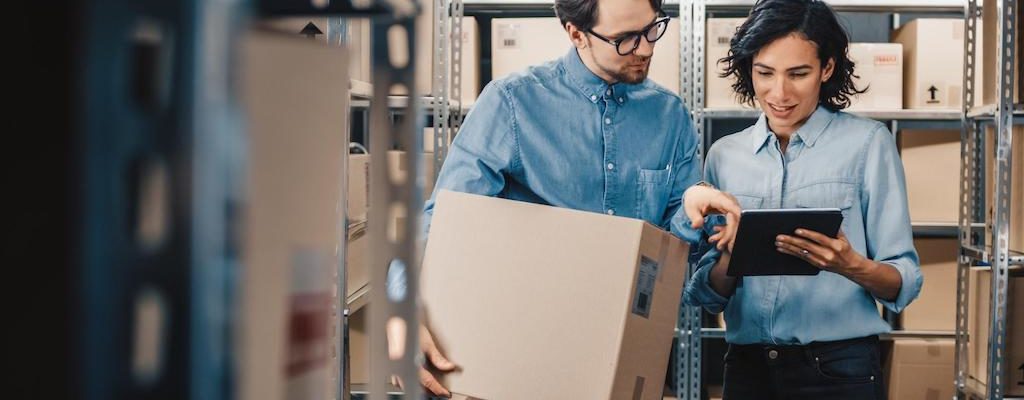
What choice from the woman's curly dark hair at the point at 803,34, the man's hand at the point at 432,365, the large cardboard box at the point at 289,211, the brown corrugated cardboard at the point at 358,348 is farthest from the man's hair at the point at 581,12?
the brown corrugated cardboard at the point at 358,348

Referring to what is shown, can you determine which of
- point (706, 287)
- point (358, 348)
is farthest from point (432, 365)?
point (358, 348)

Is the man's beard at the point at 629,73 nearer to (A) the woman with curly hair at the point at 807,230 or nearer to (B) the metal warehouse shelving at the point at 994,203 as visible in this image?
(A) the woman with curly hair at the point at 807,230

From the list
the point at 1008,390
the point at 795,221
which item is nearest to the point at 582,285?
the point at 795,221

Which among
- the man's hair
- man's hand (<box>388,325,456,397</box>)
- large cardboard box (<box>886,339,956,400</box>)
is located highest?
the man's hair

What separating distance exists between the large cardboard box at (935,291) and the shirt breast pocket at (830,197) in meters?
1.50

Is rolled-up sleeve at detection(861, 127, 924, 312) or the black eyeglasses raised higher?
the black eyeglasses

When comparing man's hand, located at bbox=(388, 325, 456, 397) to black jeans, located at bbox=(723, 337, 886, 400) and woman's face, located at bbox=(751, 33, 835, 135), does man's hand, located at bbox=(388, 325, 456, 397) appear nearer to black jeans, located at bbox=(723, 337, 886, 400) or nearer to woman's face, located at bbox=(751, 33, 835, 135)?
black jeans, located at bbox=(723, 337, 886, 400)

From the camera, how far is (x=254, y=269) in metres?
0.40

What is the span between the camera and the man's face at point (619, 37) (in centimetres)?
163

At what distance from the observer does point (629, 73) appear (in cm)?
167

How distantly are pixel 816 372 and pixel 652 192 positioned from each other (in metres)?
0.48

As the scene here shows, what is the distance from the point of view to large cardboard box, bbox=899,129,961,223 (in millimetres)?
3178

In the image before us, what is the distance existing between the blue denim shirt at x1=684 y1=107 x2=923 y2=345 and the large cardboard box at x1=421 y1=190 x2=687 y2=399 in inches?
23.9

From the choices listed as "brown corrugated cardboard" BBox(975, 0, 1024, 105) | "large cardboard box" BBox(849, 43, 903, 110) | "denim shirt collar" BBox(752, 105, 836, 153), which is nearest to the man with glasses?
"denim shirt collar" BBox(752, 105, 836, 153)
